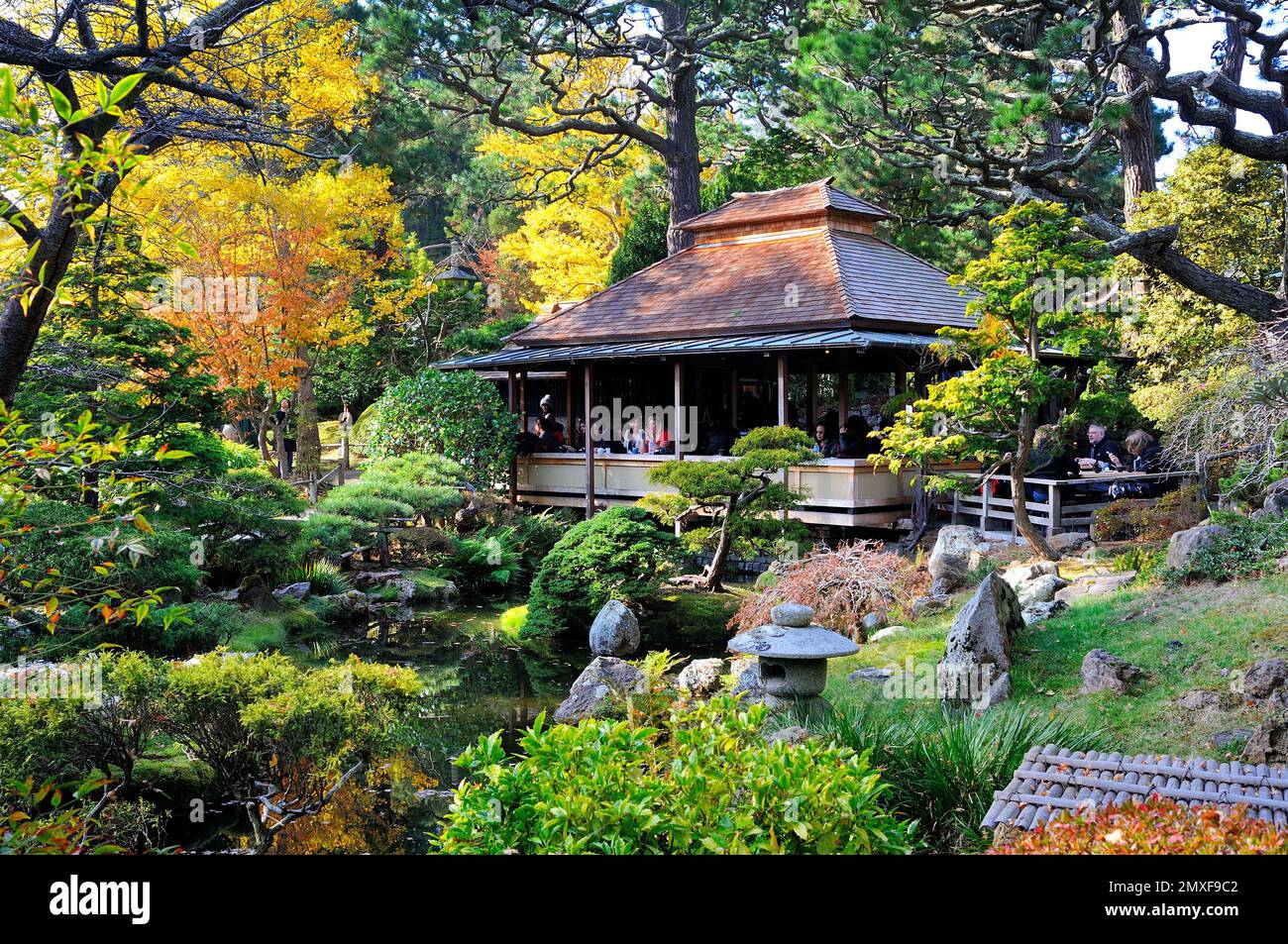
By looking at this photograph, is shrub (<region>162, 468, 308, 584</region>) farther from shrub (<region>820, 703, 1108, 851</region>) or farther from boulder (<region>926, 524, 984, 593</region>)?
shrub (<region>820, 703, 1108, 851</region>)

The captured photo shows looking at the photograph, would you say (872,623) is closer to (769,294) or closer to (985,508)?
(985,508)

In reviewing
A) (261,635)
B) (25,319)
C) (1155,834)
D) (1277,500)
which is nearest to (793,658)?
(1155,834)

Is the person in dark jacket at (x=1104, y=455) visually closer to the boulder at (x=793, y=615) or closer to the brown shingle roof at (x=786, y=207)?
the brown shingle roof at (x=786, y=207)

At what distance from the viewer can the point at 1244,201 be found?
12992 mm

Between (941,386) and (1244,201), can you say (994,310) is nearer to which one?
(941,386)

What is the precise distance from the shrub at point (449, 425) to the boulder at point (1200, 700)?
1306 cm

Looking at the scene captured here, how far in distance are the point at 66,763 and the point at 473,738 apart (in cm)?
323

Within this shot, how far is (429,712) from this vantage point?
9.78 metres

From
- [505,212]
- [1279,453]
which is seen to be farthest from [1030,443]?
[505,212]

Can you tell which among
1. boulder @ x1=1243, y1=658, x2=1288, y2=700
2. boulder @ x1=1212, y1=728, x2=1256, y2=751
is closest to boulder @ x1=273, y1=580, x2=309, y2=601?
boulder @ x1=1212, y1=728, x2=1256, y2=751

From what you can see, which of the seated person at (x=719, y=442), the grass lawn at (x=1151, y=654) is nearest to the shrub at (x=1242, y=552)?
the grass lawn at (x=1151, y=654)

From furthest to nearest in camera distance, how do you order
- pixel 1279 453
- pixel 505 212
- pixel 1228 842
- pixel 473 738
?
pixel 505 212
pixel 473 738
pixel 1279 453
pixel 1228 842

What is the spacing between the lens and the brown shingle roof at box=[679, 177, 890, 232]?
64.2 feet

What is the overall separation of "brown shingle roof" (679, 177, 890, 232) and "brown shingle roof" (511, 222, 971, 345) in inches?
14.5
